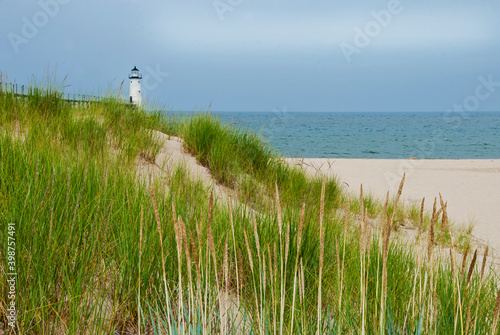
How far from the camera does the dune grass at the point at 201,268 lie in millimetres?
1245

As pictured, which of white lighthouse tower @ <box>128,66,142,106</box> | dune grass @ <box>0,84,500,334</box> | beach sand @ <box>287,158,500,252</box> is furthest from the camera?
white lighthouse tower @ <box>128,66,142,106</box>

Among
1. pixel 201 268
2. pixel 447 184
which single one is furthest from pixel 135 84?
pixel 201 268

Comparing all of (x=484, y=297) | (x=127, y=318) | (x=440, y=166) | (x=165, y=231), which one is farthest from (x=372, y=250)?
(x=440, y=166)

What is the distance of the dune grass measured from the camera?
1.25 m

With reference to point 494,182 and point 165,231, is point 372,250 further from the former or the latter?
point 494,182

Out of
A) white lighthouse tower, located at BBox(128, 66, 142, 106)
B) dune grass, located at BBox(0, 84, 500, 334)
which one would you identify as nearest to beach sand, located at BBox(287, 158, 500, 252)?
dune grass, located at BBox(0, 84, 500, 334)

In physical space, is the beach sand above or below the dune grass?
below

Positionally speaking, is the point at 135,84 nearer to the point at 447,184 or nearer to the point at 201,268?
the point at 447,184

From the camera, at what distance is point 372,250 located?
256 cm

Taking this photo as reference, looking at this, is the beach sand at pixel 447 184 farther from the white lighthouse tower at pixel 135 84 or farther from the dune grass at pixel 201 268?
the white lighthouse tower at pixel 135 84

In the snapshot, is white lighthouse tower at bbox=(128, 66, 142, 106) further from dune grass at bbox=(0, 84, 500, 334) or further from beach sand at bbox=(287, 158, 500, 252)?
dune grass at bbox=(0, 84, 500, 334)

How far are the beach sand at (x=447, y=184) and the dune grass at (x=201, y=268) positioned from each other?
5.26 meters

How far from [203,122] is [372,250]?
372 centimetres

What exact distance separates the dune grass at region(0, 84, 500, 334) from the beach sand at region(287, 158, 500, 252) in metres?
5.26
